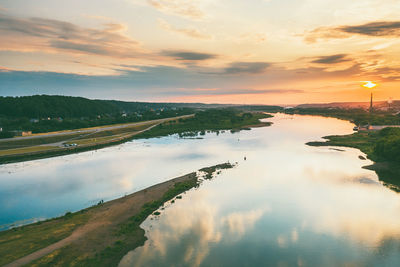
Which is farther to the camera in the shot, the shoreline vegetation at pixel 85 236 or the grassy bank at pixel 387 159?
the grassy bank at pixel 387 159

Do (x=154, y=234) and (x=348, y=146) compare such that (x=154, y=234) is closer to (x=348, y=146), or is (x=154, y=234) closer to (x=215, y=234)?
(x=215, y=234)

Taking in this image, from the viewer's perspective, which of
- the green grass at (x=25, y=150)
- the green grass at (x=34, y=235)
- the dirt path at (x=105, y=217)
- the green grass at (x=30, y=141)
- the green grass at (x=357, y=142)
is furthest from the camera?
the green grass at (x=30, y=141)

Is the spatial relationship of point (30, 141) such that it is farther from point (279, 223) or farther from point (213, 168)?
point (279, 223)

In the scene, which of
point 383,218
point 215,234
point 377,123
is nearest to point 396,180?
point 383,218

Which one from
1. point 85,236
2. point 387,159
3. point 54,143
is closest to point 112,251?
point 85,236

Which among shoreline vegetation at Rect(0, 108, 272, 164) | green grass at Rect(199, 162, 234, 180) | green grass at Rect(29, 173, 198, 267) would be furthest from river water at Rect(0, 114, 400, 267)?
shoreline vegetation at Rect(0, 108, 272, 164)

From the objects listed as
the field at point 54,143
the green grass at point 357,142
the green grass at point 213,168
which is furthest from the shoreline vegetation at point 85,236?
the green grass at point 357,142

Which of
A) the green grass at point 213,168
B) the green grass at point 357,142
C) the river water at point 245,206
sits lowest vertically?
the river water at point 245,206

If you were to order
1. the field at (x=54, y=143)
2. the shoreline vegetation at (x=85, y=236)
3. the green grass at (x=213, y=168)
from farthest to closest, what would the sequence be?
1. the field at (x=54, y=143)
2. the green grass at (x=213, y=168)
3. the shoreline vegetation at (x=85, y=236)

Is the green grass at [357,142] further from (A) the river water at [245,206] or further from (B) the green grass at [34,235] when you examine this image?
(B) the green grass at [34,235]
